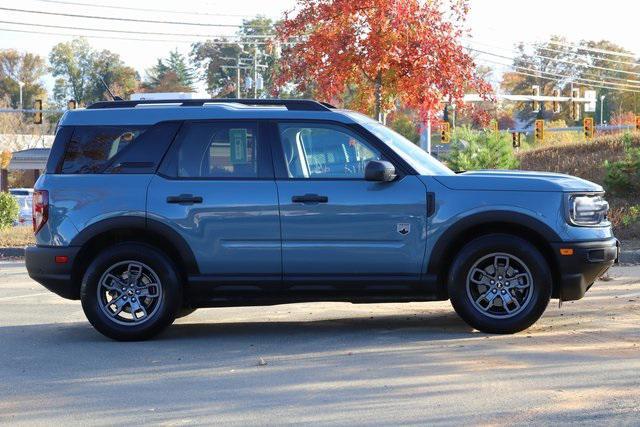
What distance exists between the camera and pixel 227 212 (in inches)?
341

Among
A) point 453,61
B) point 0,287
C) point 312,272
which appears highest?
point 453,61

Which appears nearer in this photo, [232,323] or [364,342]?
[364,342]

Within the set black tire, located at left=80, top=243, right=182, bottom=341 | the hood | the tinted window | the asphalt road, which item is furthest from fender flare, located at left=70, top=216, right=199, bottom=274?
the hood

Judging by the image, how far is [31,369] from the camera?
7770 mm

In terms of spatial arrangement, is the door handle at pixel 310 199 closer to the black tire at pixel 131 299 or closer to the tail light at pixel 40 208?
the black tire at pixel 131 299

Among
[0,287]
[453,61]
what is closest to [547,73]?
[453,61]

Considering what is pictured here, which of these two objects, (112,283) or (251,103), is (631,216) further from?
(112,283)

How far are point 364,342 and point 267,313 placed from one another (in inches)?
84.2

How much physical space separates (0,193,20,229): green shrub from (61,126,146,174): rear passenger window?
1499 centimetres

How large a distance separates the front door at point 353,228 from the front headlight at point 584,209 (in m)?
1.19

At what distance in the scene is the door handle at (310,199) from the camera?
8617mm

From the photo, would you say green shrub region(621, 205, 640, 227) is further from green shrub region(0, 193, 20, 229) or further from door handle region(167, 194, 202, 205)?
green shrub region(0, 193, 20, 229)

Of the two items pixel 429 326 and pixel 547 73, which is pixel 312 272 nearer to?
pixel 429 326

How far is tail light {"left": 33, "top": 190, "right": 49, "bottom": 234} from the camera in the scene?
29.2 ft
